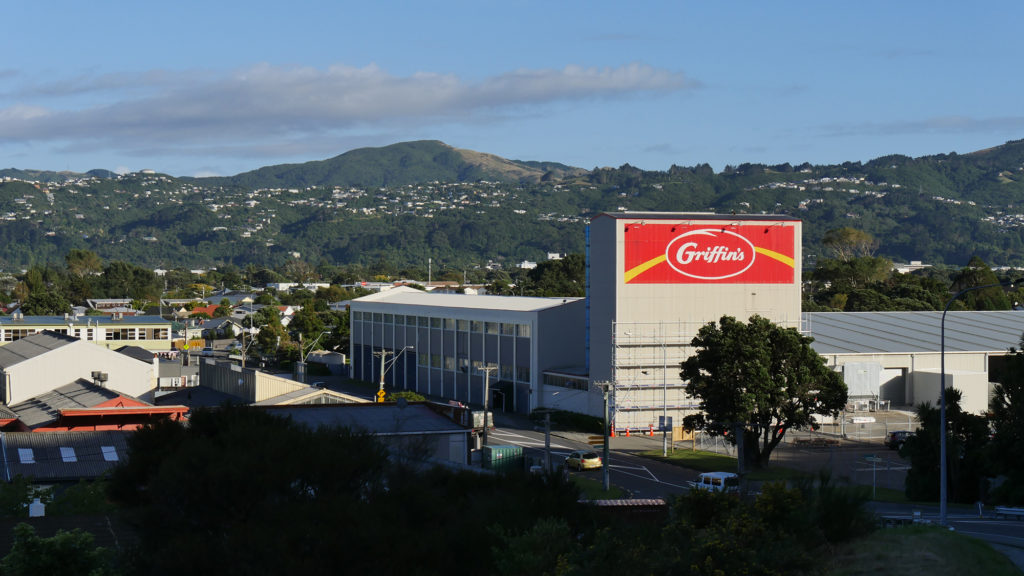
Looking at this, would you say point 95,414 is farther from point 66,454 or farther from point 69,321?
point 69,321

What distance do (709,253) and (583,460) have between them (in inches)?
781

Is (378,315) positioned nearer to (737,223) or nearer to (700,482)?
(737,223)

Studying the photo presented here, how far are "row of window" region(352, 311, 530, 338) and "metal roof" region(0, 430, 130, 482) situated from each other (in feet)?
110

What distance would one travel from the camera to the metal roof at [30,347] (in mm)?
63125

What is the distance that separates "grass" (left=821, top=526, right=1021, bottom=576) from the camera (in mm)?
20328

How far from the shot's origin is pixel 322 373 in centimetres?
10056

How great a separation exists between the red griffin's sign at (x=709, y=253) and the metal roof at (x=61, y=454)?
109 feet

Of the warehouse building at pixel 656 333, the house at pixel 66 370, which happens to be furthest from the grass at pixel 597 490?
the house at pixel 66 370

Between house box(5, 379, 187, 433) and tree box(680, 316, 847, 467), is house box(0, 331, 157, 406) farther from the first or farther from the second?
tree box(680, 316, 847, 467)

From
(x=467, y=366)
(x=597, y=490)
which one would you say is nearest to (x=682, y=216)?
(x=467, y=366)

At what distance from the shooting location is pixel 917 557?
2092 centimetres

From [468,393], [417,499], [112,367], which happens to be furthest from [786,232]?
[417,499]

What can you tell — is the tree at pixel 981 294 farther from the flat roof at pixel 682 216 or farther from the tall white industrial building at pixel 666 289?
the flat roof at pixel 682 216

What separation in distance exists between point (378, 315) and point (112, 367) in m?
28.0
